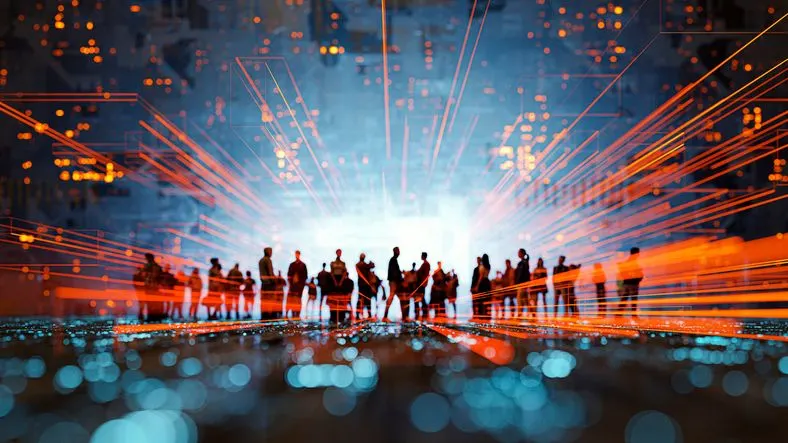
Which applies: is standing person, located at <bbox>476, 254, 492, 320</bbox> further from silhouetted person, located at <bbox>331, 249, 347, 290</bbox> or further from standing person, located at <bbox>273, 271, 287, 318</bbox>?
standing person, located at <bbox>273, 271, 287, 318</bbox>

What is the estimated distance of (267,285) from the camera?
2077 centimetres

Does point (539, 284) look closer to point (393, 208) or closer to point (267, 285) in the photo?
point (267, 285)

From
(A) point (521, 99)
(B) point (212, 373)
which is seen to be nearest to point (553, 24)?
(A) point (521, 99)

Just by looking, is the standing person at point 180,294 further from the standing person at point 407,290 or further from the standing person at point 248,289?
the standing person at point 407,290

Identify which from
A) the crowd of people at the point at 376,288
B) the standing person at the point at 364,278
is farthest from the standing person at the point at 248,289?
the standing person at the point at 364,278

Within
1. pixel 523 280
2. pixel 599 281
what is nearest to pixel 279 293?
pixel 523 280

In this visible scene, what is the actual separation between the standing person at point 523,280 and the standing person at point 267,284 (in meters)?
5.24

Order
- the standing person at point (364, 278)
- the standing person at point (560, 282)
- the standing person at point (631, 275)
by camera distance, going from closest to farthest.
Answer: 1. the standing person at point (631, 275)
2. the standing person at point (364, 278)
3. the standing person at point (560, 282)

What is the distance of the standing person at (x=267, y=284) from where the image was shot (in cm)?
2022

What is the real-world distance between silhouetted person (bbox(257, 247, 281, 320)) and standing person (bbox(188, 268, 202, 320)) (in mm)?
1750

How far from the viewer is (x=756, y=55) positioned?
27.8 meters

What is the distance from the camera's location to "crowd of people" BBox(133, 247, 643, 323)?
20297 millimetres

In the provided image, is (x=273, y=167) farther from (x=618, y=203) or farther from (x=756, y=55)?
(x=756, y=55)

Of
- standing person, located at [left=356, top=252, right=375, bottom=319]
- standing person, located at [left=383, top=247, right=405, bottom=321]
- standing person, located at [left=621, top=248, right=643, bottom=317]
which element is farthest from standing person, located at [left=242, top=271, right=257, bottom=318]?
standing person, located at [left=621, top=248, right=643, bottom=317]
